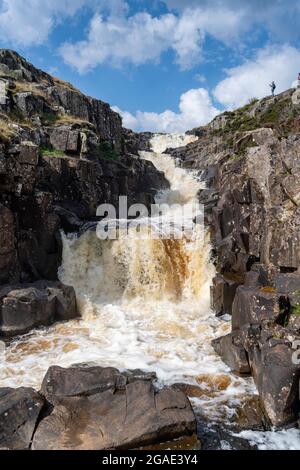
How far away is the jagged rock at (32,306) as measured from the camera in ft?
50.3

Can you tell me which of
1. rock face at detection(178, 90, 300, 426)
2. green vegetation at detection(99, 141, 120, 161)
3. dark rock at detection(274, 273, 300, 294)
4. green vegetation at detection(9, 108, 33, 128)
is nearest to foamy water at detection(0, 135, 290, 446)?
rock face at detection(178, 90, 300, 426)

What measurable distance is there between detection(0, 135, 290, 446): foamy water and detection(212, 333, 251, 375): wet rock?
0.90 feet

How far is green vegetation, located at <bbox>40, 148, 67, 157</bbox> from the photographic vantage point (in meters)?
23.5

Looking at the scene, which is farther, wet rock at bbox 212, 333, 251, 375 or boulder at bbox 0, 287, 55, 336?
boulder at bbox 0, 287, 55, 336

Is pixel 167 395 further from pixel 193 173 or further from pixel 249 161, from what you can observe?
pixel 193 173

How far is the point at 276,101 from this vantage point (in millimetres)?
36156

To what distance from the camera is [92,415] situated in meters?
8.74

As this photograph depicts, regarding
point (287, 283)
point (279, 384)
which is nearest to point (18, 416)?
point (279, 384)

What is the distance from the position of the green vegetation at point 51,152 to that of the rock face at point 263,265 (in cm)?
1026

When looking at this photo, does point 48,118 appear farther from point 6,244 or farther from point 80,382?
point 80,382

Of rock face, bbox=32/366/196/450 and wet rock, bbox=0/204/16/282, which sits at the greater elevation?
wet rock, bbox=0/204/16/282

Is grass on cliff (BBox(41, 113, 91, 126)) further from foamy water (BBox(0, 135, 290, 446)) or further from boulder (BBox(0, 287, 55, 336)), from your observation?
boulder (BBox(0, 287, 55, 336))

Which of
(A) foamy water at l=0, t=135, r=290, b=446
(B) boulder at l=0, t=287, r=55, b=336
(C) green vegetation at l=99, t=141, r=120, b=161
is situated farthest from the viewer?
(C) green vegetation at l=99, t=141, r=120, b=161
